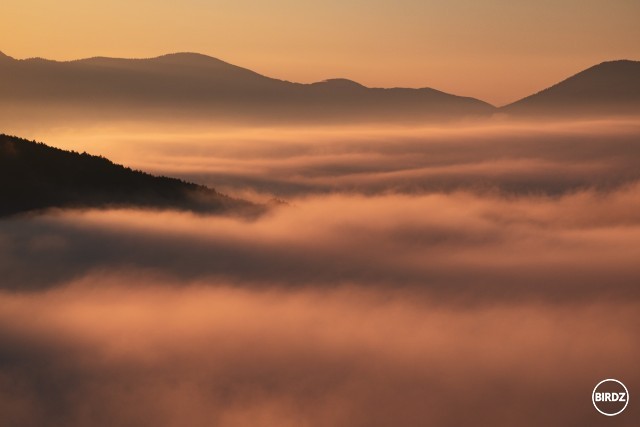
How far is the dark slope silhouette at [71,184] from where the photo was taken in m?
147

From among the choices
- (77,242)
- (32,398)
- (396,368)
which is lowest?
(396,368)

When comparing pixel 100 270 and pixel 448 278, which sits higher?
pixel 100 270

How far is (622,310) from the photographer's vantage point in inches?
5748

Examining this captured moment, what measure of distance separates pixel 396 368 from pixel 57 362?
54.3 metres

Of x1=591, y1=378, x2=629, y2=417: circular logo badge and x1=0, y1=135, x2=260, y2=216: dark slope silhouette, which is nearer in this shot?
x1=591, y1=378, x2=629, y2=417: circular logo badge

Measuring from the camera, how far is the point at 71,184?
158m

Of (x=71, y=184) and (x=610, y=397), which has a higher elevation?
(x=71, y=184)

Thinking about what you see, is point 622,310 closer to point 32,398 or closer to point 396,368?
point 396,368

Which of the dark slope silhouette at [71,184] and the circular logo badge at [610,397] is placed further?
the dark slope silhouette at [71,184]

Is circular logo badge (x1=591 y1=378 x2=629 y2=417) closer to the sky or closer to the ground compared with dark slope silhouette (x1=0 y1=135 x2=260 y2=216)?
closer to the ground

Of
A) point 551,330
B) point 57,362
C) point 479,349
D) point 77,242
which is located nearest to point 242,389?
point 57,362

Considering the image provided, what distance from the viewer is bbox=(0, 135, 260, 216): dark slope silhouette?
147m

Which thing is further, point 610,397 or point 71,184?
point 71,184

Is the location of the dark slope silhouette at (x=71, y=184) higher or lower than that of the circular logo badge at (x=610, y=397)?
higher
